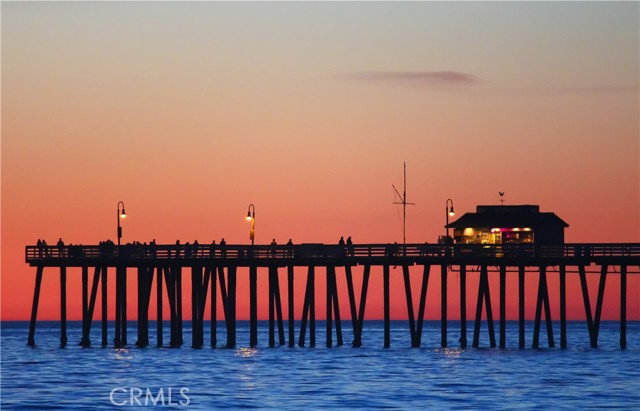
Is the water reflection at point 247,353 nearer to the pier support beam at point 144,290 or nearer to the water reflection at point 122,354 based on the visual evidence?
the pier support beam at point 144,290

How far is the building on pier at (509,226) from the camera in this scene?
94.3 m

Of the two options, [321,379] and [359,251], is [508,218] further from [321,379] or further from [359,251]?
[321,379]

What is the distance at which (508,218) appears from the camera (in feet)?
314

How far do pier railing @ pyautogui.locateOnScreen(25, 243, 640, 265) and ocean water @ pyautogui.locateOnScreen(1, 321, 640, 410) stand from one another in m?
5.42

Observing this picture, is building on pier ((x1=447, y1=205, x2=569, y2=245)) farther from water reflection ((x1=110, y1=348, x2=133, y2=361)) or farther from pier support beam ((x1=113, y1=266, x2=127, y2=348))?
water reflection ((x1=110, y1=348, x2=133, y2=361))

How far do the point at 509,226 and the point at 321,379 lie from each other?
2416 cm

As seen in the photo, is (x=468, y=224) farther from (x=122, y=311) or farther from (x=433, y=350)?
(x=122, y=311)

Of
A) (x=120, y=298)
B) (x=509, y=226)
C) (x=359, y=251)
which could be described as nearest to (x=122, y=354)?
(x=120, y=298)

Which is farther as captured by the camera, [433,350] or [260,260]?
[433,350]

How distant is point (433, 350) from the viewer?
9794 cm

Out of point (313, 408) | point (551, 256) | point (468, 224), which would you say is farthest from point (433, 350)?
point (313, 408)

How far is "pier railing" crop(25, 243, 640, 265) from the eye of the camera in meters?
86.0

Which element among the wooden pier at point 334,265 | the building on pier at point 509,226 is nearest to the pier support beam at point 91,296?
the wooden pier at point 334,265

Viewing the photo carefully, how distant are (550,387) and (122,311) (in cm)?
3006
